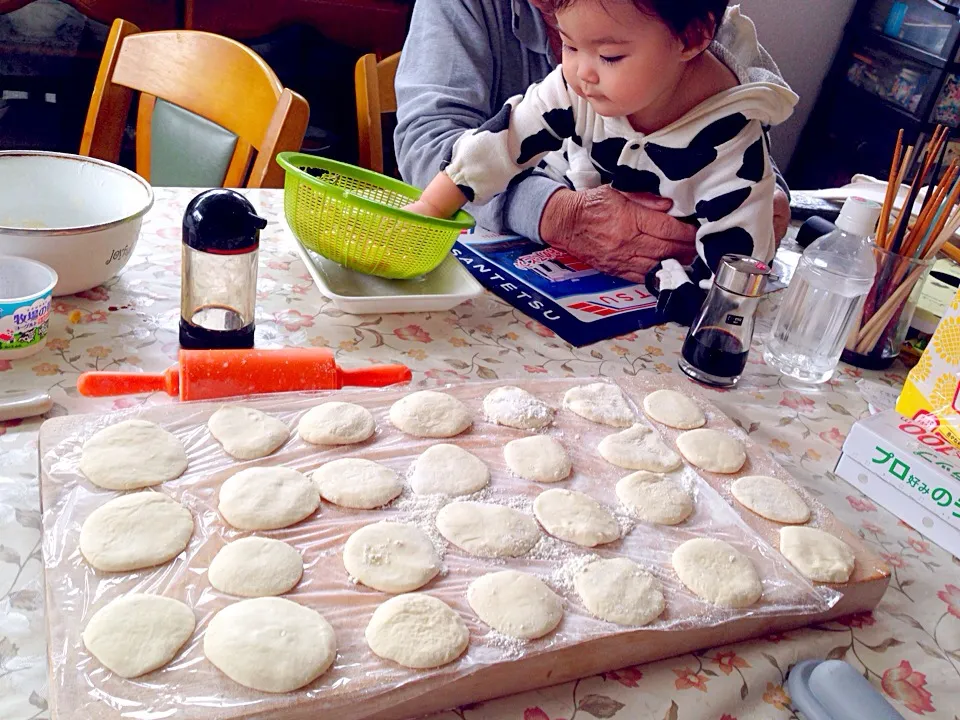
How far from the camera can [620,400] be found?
1.00 meters

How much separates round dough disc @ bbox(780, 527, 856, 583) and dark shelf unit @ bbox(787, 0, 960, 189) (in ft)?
10.6

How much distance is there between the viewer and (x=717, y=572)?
0.75 m

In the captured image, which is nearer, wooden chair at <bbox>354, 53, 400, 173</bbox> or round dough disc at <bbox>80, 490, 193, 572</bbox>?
round dough disc at <bbox>80, 490, 193, 572</bbox>

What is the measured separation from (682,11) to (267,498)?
2.87 feet

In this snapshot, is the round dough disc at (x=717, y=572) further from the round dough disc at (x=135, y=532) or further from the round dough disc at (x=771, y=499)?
the round dough disc at (x=135, y=532)

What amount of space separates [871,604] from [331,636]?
0.56m

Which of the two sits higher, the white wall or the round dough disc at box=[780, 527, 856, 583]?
the white wall

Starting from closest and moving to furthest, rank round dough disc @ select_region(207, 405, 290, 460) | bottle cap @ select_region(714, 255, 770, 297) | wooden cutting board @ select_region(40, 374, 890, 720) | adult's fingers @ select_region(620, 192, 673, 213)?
wooden cutting board @ select_region(40, 374, 890, 720), round dough disc @ select_region(207, 405, 290, 460), bottle cap @ select_region(714, 255, 770, 297), adult's fingers @ select_region(620, 192, 673, 213)

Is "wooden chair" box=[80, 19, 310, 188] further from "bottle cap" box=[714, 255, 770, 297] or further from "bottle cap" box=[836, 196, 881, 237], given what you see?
"bottle cap" box=[836, 196, 881, 237]

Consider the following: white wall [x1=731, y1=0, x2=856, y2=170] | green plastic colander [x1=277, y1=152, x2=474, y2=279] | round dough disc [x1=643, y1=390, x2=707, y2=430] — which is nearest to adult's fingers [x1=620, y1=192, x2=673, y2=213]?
green plastic colander [x1=277, y1=152, x2=474, y2=279]

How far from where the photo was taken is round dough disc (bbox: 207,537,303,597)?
653 mm

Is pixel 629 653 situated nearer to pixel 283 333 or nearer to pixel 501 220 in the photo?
pixel 283 333

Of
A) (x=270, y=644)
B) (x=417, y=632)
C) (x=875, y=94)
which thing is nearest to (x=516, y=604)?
(x=417, y=632)

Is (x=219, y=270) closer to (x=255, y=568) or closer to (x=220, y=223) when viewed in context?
(x=220, y=223)
